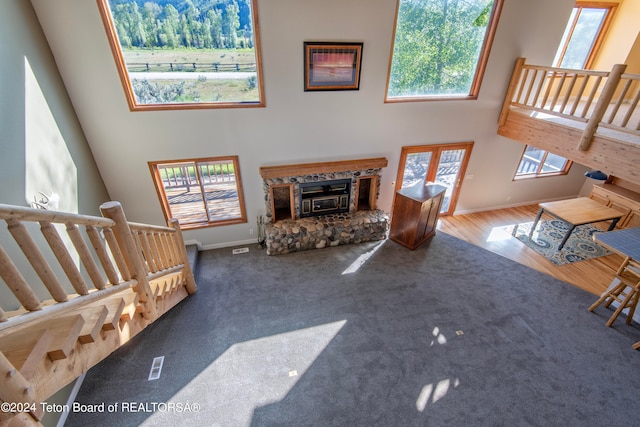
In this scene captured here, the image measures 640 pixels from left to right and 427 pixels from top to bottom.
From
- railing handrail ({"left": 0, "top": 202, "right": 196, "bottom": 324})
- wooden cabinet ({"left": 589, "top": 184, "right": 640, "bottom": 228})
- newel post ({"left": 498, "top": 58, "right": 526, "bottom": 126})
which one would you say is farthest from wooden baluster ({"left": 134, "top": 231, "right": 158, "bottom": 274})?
wooden cabinet ({"left": 589, "top": 184, "right": 640, "bottom": 228})

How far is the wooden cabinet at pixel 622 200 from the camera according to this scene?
18.9 feet

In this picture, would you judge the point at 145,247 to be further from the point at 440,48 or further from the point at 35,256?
the point at 440,48

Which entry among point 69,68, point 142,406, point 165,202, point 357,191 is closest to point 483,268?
point 357,191

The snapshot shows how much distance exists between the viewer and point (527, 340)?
398 cm

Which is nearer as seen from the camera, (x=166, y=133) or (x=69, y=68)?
(x=69, y=68)

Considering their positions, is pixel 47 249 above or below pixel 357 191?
above

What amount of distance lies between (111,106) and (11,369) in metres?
3.98

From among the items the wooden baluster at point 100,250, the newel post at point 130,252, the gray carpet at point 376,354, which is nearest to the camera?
the wooden baluster at point 100,250

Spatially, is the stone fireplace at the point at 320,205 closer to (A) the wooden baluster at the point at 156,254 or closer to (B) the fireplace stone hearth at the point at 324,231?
(B) the fireplace stone hearth at the point at 324,231

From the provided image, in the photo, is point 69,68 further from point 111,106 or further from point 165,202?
point 165,202

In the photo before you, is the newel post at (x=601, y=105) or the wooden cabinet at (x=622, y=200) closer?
the newel post at (x=601, y=105)

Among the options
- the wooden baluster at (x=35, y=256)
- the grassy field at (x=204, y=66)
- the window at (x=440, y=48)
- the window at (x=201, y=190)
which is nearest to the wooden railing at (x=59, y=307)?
the wooden baluster at (x=35, y=256)

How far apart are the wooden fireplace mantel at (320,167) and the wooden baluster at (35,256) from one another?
357 centimetres

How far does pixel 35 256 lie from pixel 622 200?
29.5ft
